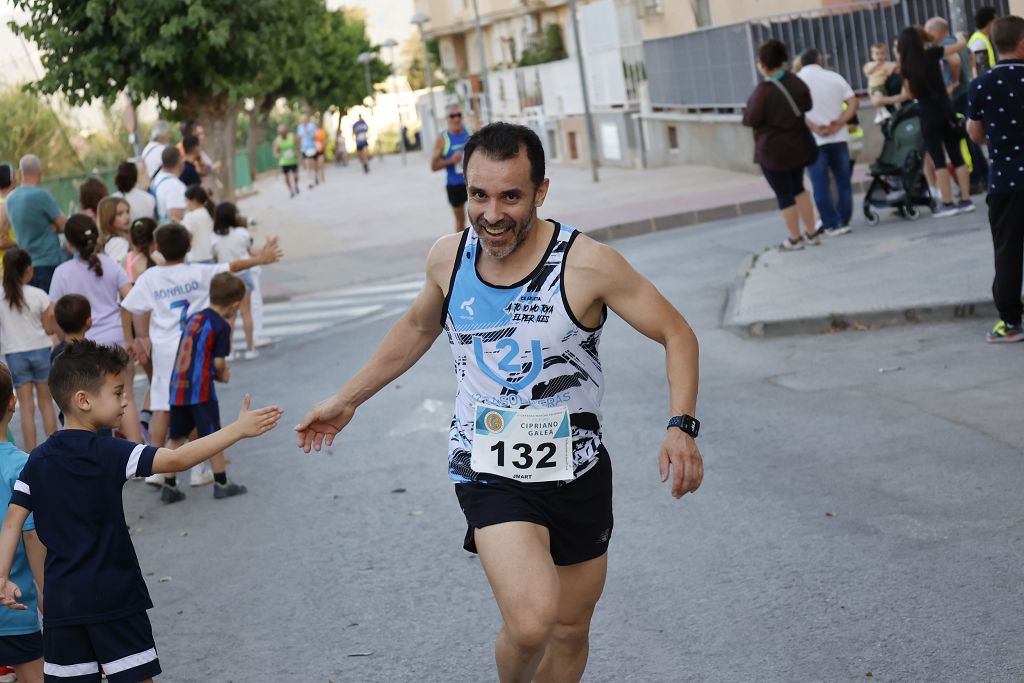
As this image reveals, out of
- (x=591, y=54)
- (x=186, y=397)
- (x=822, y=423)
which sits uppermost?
(x=591, y=54)

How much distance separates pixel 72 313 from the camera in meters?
8.09

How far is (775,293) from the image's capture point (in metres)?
12.8

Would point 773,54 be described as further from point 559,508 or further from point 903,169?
point 559,508

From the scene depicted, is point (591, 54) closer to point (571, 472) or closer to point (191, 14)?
point (191, 14)

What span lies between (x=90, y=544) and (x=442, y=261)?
1.43 metres

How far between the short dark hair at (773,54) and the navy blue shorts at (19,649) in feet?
36.8

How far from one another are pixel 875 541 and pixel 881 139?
57.0ft

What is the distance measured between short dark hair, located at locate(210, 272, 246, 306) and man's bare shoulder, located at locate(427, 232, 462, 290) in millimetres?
4365

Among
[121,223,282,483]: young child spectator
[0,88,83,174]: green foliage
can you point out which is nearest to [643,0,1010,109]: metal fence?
[0,88,83,174]: green foliage

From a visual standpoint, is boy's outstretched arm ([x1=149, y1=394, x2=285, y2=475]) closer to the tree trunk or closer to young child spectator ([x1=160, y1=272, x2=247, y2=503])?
young child spectator ([x1=160, y1=272, x2=247, y2=503])

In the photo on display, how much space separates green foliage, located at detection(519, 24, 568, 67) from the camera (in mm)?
48969

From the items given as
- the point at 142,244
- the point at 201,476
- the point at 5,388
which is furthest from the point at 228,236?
the point at 5,388

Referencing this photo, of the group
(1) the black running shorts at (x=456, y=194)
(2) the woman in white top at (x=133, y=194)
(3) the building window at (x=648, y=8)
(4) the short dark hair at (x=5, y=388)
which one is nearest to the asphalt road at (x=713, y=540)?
(4) the short dark hair at (x=5, y=388)

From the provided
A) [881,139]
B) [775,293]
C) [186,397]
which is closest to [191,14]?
[881,139]
